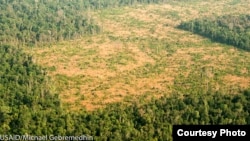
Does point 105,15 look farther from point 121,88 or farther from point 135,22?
point 121,88

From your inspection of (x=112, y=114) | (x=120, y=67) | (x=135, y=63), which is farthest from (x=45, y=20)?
(x=112, y=114)

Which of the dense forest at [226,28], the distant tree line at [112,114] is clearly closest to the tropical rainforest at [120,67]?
the distant tree line at [112,114]

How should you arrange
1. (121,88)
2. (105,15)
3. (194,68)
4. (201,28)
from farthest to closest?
1. (105,15)
2. (201,28)
3. (194,68)
4. (121,88)

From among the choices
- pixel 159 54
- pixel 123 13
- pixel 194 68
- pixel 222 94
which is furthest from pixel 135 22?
pixel 222 94

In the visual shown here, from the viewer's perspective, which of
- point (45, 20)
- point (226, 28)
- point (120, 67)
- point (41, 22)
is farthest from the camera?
point (45, 20)

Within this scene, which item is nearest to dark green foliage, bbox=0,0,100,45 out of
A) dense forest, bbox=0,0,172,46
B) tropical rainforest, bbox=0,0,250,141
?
dense forest, bbox=0,0,172,46

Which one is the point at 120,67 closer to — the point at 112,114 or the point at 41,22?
the point at 112,114

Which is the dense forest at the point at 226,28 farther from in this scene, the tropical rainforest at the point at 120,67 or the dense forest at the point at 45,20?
the dense forest at the point at 45,20
